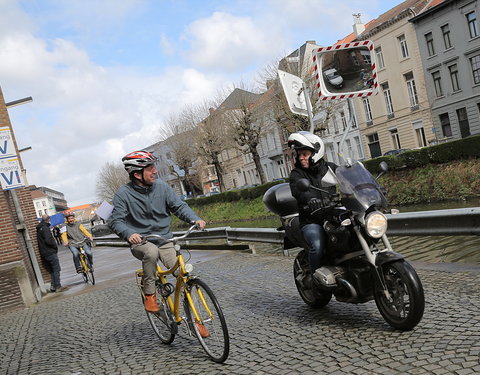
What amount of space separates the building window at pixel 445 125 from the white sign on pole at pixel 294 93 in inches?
1297

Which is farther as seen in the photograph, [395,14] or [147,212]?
[395,14]

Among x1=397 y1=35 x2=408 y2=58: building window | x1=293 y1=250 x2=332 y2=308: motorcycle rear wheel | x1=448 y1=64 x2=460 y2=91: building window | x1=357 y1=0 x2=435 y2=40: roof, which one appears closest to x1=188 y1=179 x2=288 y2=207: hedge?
x1=448 y1=64 x2=460 y2=91: building window

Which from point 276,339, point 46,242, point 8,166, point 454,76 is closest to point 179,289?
point 276,339

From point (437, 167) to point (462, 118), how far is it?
59.7ft

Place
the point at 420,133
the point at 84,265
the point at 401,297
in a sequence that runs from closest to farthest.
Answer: the point at 401,297 < the point at 84,265 < the point at 420,133

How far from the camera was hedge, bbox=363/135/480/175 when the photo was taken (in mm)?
19109

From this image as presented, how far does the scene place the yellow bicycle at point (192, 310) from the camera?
13.8 ft

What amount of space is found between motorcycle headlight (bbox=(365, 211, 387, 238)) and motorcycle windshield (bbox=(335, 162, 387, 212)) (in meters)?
0.11

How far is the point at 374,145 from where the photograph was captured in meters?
45.5

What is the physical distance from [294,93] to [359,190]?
12.7 ft

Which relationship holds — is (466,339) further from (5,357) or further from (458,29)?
(458,29)

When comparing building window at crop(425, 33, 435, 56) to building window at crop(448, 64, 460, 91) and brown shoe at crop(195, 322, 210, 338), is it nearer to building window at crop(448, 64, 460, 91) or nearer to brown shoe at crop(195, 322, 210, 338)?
building window at crop(448, 64, 460, 91)

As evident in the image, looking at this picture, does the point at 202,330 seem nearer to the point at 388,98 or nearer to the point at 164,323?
the point at 164,323

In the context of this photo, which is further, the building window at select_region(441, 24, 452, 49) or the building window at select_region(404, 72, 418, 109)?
the building window at select_region(404, 72, 418, 109)
